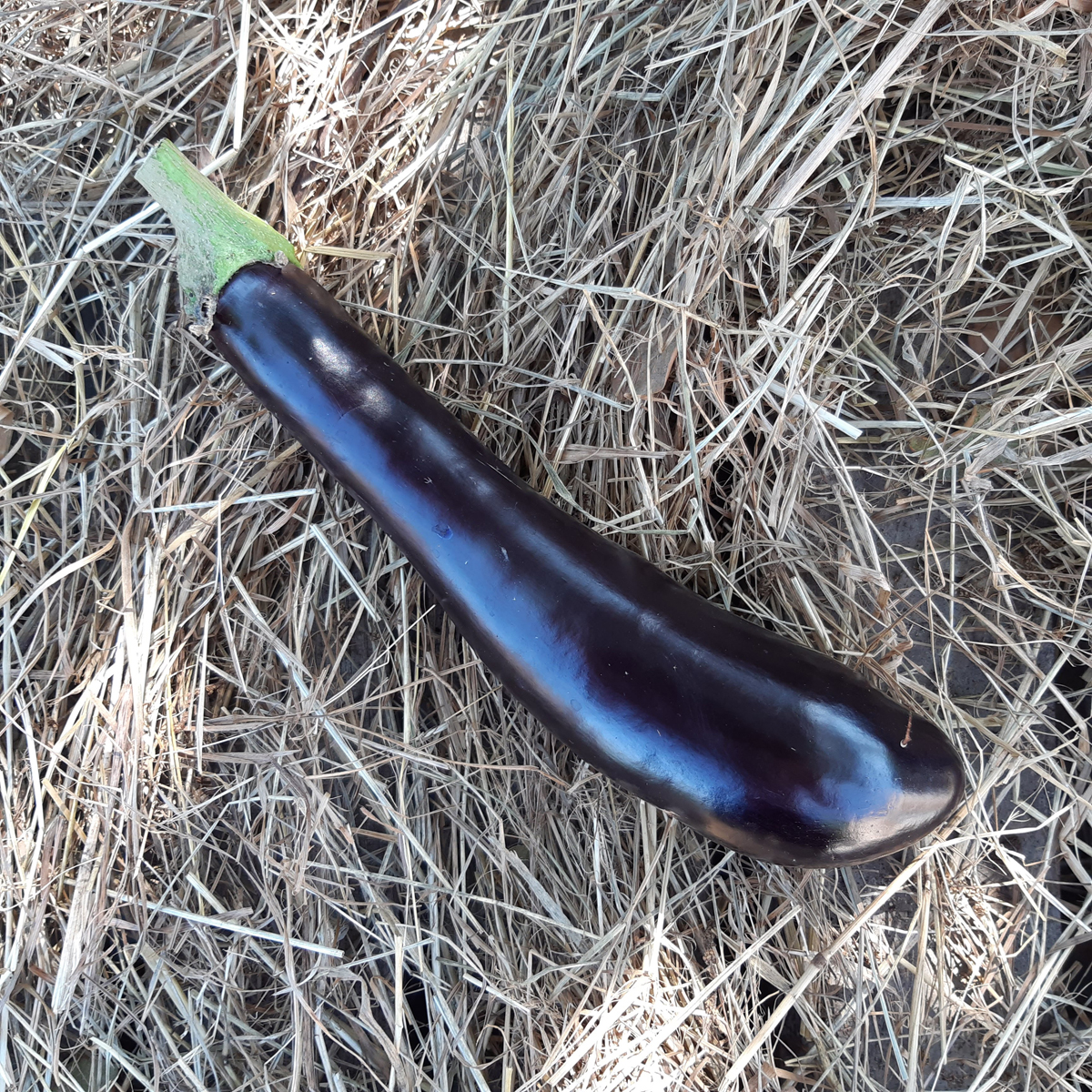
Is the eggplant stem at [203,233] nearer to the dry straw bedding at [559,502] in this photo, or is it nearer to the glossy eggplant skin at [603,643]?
the glossy eggplant skin at [603,643]

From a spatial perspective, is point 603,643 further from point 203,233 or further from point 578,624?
point 203,233

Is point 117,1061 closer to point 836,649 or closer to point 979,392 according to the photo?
point 836,649

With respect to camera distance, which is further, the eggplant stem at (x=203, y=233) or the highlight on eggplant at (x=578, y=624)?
the eggplant stem at (x=203, y=233)

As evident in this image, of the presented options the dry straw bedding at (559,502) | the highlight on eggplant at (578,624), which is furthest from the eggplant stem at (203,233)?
the dry straw bedding at (559,502)

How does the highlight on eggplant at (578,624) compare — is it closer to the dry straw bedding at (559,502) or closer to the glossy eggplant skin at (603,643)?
the glossy eggplant skin at (603,643)

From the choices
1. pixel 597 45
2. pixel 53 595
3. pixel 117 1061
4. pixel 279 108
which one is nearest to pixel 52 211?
pixel 279 108

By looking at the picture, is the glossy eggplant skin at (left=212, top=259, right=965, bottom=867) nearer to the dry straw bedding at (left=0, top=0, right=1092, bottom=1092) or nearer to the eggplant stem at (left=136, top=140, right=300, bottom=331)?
the eggplant stem at (left=136, top=140, right=300, bottom=331)

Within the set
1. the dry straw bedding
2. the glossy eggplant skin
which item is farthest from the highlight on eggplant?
the dry straw bedding

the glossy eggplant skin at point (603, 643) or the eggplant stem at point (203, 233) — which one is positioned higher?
the eggplant stem at point (203, 233)
